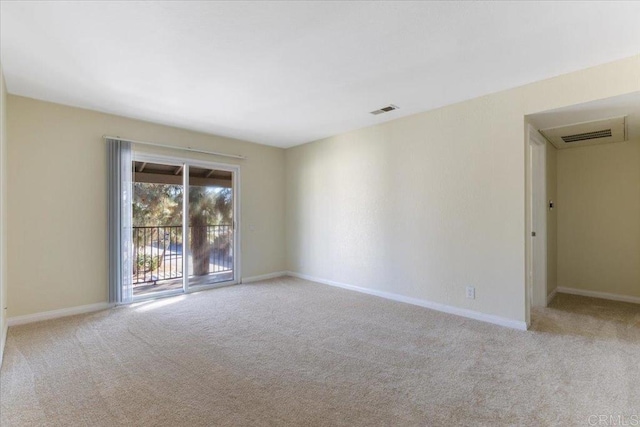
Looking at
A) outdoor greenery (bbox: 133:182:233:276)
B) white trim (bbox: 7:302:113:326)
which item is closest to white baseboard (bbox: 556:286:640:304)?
outdoor greenery (bbox: 133:182:233:276)

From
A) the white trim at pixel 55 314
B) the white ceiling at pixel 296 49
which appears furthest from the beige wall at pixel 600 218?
the white trim at pixel 55 314

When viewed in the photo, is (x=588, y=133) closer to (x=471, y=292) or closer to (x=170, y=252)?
(x=471, y=292)

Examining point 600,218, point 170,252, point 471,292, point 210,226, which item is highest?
point 600,218

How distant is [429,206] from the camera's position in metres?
3.87

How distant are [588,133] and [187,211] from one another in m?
5.69

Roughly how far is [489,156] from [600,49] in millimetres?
1221

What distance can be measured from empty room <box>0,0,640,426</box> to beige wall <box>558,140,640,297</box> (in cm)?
3

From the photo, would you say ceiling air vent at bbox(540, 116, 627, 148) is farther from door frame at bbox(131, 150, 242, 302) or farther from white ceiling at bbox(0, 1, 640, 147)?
door frame at bbox(131, 150, 242, 302)

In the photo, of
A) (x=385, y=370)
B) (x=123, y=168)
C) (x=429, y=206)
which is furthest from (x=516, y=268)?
(x=123, y=168)

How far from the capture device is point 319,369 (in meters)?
2.35

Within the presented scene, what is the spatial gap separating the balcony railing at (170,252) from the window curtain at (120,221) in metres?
0.40

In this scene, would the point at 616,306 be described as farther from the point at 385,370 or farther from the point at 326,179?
the point at 326,179

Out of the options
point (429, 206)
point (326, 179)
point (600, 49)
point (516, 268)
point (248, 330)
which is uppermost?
point (600, 49)

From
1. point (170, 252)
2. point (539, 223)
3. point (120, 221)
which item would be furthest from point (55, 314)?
point (539, 223)
